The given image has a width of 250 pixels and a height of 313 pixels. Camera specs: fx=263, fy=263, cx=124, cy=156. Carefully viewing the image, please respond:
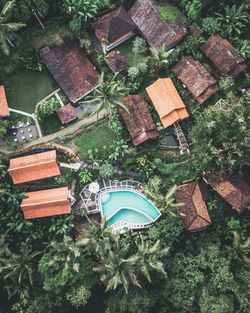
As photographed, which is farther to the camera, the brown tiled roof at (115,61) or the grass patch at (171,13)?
the brown tiled roof at (115,61)

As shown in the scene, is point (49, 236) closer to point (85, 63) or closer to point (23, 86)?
point (23, 86)

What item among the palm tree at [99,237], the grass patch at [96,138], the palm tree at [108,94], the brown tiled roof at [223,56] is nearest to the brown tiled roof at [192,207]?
the palm tree at [99,237]

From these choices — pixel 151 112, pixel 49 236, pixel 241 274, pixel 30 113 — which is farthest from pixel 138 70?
pixel 241 274

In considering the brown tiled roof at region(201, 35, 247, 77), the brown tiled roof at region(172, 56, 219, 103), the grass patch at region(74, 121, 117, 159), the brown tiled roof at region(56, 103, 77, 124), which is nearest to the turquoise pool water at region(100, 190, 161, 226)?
the grass patch at region(74, 121, 117, 159)

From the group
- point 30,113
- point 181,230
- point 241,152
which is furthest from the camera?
point 30,113

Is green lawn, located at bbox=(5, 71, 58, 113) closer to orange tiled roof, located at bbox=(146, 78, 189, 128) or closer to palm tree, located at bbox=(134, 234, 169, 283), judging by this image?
orange tiled roof, located at bbox=(146, 78, 189, 128)

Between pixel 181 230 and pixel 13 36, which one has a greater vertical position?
pixel 13 36

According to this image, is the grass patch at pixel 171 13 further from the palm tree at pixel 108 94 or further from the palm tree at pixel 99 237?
the palm tree at pixel 99 237
